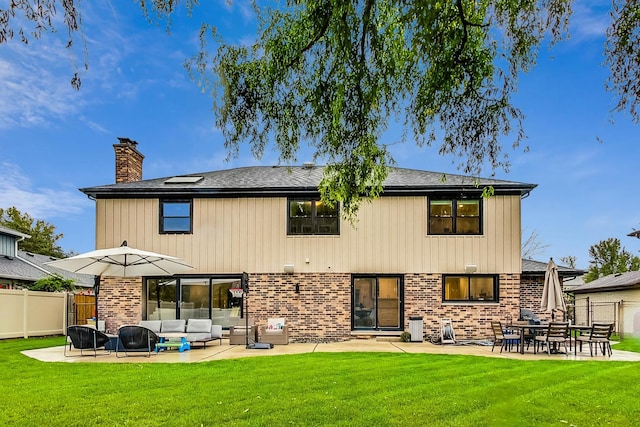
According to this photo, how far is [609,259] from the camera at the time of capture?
42.2 m

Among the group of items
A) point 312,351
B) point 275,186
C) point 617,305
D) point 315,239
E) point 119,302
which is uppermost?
point 275,186

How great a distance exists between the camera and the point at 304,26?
6.80m

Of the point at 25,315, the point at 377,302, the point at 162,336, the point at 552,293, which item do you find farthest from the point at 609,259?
the point at 25,315

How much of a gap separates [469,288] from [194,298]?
29.1ft

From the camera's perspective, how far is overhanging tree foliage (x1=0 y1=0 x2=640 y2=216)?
20.3 ft

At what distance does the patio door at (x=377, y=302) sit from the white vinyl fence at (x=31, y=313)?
37.2 ft

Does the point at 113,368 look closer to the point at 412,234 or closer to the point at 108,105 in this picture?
the point at 412,234

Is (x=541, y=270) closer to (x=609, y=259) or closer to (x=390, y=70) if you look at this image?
(x=390, y=70)

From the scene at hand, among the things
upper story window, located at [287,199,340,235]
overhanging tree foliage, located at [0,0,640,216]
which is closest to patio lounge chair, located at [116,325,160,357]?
Result: upper story window, located at [287,199,340,235]

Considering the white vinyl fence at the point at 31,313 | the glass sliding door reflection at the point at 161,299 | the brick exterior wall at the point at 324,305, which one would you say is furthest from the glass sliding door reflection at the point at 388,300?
the white vinyl fence at the point at 31,313

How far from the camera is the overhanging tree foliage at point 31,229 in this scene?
40.7 metres

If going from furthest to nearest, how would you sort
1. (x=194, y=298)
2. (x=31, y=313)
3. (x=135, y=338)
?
(x=31, y=313), (x=194, y=298), (x=135, y=338)

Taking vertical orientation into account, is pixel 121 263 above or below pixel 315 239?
below

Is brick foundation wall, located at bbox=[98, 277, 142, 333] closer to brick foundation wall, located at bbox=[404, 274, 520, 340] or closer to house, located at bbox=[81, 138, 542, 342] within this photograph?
house, located at bbox=[81, 138, 542, 342]
